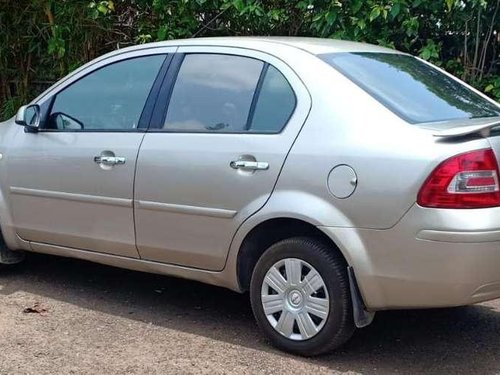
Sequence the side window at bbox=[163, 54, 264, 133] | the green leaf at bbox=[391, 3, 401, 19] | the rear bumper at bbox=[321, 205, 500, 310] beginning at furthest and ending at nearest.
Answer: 1. the green leaf at bbox=[391, 3, 401, 19]
2. the side window at bbox=[163, 54, 264, 133]
3. the rear bumper at bbox=[321, 205, 500, 310]

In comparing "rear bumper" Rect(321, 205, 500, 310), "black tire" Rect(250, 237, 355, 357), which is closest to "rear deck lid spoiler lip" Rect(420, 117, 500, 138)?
"rear bumper" Rect(321, 205, 500, 310)

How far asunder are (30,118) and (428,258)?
2885 millimetres

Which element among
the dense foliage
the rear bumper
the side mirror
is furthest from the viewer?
the dense foliage

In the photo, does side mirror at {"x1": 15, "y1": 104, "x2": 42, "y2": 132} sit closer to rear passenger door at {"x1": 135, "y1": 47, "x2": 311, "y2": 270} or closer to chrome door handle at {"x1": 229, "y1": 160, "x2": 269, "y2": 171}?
rear passenger door at {"x1": 135, "y1": 47, "x2": 311, "y2": 270}

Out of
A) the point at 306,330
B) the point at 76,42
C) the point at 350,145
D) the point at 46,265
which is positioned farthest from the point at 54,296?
the point at 76,42

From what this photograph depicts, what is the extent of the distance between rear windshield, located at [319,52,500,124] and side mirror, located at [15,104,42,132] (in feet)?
6.69

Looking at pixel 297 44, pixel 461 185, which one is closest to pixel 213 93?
pixel 297 44

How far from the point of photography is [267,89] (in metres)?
4.17

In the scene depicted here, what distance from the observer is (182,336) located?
14.3 feet

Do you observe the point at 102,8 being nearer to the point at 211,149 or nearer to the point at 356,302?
the point at 211,149

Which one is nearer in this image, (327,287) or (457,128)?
(457,128)

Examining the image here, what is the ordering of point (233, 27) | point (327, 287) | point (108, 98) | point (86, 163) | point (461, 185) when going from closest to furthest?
point (461, 185) → point (327, 287) → point (86, 163) → point (108, 98) → point (233, 27)

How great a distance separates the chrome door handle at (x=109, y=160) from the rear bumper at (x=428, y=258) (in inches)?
58.7

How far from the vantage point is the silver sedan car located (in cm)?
356
